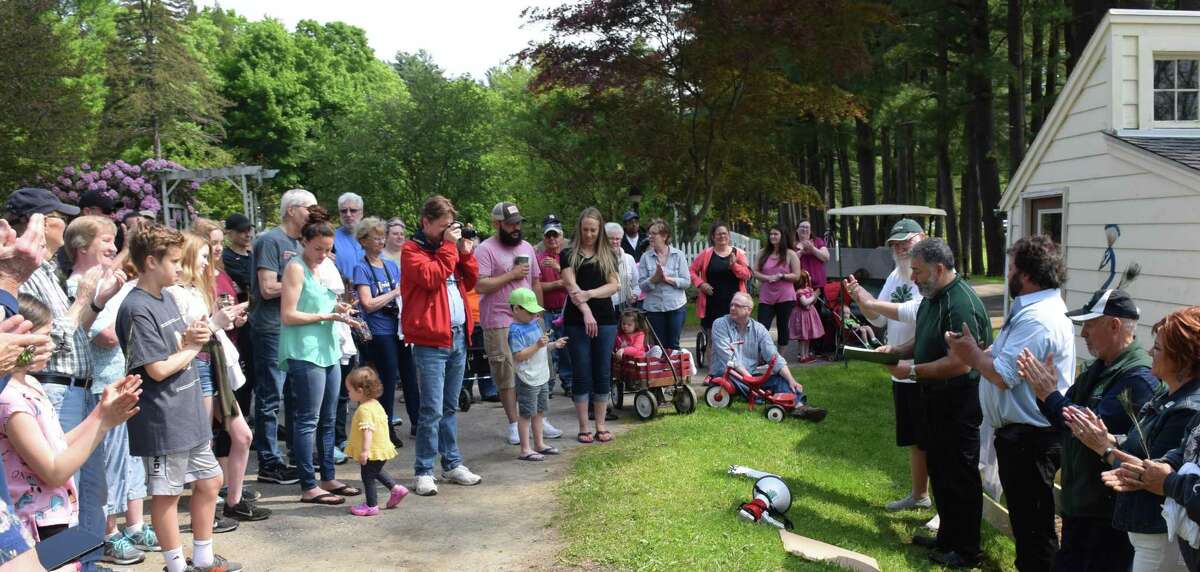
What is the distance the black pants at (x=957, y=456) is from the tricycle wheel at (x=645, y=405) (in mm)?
3714

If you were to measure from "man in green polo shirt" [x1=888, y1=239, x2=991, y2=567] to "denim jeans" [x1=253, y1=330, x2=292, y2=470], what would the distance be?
4540 millimetres

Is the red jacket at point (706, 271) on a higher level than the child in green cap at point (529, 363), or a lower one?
higher

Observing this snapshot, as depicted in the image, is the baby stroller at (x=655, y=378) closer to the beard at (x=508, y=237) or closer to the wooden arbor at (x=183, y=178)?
the beard at (x=508, y=237)

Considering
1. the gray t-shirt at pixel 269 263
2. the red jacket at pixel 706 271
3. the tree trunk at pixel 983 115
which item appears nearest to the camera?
the gray t-shirt at pixel 269 263

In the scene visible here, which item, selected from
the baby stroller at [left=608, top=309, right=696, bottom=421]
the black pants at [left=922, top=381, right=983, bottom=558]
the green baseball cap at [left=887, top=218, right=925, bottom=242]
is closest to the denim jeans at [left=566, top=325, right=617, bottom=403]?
the baby stroller at [left=608, top=309, right=696, bottom=421]

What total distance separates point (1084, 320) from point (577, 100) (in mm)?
16310

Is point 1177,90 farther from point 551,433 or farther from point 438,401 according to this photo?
point 438,401

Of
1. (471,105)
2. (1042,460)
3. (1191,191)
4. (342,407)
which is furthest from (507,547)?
(471,105)

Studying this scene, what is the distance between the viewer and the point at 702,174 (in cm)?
1870

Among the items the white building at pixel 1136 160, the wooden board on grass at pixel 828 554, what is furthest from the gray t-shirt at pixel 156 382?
the white building at pixel 1136 160

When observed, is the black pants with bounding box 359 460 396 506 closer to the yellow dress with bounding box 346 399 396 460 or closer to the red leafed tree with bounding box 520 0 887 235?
the yellow dress with bounding box 346 399 396 460

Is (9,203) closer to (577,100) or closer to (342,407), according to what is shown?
(342,407)

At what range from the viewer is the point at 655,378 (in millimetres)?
8977

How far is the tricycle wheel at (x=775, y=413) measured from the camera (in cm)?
898
